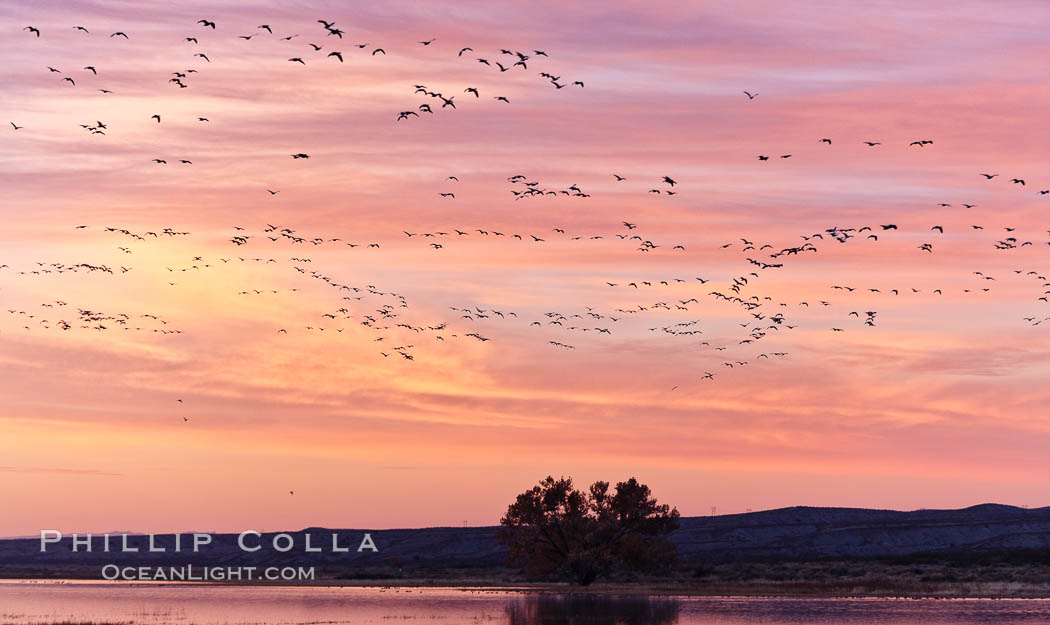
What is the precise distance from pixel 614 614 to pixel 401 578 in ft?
259

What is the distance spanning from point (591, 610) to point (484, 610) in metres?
6.23

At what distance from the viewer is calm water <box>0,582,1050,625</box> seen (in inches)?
2689

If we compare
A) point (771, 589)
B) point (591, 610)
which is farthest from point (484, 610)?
point (771, 589)

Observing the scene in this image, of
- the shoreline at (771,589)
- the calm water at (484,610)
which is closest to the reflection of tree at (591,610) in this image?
the calm water at (484,610)

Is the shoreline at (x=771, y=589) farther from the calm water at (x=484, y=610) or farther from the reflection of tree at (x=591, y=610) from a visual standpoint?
the reflection of tree at (x=591, y=610)

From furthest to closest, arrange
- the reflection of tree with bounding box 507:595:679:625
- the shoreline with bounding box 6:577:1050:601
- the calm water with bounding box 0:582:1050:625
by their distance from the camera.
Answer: the shoreline with bounding box 6:577:1050:601
the calm water with bounding box 0:582:1050:625
the reflection of tree with bounding box 507:595:679:625

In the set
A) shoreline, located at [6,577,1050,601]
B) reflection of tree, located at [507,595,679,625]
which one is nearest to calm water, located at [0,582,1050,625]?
reflection of tree, located at [507,595,679,625]

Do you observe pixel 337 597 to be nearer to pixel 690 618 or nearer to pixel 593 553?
pixel 593 553

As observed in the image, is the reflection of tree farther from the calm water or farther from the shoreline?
the shoreline

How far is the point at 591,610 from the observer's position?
7750 cm

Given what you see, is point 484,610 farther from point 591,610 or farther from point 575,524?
point 575,524

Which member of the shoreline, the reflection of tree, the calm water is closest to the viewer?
the reflection of tree

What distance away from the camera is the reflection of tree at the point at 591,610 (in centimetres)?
6669

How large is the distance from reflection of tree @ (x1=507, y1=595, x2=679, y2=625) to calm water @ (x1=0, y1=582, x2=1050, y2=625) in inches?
2.0
